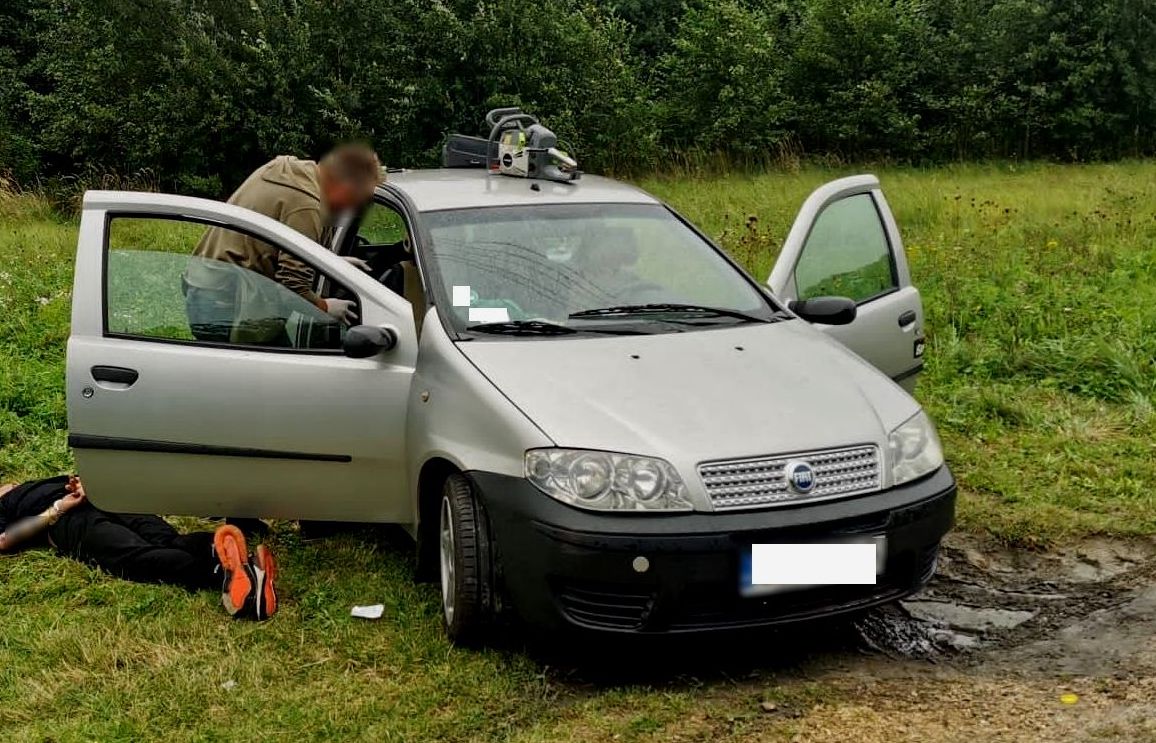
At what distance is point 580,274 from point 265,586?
63.5 inches

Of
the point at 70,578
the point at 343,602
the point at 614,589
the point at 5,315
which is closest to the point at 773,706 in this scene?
the point at 614,589

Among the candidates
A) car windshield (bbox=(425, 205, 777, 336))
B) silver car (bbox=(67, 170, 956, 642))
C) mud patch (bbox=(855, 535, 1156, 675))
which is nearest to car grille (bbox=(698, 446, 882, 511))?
silver car (bbox=(67, 170, 956, 642))

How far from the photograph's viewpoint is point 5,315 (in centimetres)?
873

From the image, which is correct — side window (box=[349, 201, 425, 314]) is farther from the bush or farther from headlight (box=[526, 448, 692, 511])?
the bush

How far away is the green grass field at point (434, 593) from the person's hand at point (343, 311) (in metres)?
1.02

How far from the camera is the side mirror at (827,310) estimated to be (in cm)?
486

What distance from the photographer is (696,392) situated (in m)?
3.87

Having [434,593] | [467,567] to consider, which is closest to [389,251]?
[434,593]

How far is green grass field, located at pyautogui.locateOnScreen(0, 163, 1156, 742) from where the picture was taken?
361 centimetres

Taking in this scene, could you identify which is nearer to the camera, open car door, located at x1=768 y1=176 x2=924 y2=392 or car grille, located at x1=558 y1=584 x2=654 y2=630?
car grille, located at x1=558 y1=584 x2=654 y2=630

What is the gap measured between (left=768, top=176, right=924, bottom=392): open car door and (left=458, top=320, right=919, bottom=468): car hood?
0.89 metres

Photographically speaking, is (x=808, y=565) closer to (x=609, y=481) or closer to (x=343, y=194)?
(x=609, y=481)

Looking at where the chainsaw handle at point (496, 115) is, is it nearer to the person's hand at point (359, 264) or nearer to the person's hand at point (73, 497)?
the person's hand at point (359, 264)

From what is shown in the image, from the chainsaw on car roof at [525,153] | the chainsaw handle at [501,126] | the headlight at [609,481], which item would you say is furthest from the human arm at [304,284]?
the chainsaw handle at [501,126]
